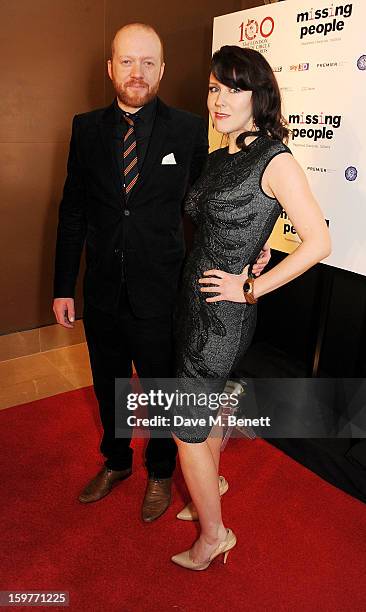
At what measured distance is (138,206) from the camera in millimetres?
1852

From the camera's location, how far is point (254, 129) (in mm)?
1554

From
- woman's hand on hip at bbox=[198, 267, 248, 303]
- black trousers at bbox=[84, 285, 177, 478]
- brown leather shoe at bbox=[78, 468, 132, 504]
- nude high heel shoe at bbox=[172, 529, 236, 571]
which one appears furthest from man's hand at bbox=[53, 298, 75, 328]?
nude high heel shoe at bbox=[172, 529, 236, 571]

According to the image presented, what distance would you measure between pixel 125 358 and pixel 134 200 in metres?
0.62

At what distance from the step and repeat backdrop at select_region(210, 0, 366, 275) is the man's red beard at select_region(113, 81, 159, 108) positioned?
0.90m

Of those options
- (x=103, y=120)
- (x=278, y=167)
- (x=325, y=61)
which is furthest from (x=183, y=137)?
(x=325, y=61)

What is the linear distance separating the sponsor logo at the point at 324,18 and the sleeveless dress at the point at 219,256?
1.06 metres

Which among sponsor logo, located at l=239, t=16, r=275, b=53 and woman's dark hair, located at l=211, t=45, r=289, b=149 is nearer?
woman's dark hair, located at l=211, t=45, r=289, b=149

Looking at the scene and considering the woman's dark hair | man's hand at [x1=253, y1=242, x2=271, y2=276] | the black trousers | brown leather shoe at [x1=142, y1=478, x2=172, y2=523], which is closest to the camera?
the woman's dark hair

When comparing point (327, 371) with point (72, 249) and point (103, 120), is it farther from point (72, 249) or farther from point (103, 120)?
point (103, 120)

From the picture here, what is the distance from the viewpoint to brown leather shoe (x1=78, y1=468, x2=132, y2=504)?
2.22 meters

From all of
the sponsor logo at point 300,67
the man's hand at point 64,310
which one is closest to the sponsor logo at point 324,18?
the sponsor logo at point 300,67

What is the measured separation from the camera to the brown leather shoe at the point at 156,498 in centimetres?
213

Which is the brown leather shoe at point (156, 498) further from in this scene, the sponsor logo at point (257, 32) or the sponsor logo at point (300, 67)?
the sponsor logo at point (257, 32)

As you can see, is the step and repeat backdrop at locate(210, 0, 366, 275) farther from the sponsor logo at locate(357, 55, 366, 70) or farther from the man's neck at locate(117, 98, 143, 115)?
the man's neck at locate(117, 98, 143, 115)
